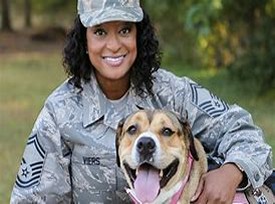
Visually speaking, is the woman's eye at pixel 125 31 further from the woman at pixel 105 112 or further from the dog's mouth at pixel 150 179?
the dog's mouth at pixel 150 179

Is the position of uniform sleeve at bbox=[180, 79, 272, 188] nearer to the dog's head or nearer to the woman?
the woman

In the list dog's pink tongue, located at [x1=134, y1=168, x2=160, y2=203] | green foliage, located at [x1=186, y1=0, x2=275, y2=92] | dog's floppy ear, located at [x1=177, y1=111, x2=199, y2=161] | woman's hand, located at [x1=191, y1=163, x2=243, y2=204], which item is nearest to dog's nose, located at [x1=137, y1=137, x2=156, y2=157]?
dog's pink tongue, located at [x1=134, y1=168, x2=160, y2=203]

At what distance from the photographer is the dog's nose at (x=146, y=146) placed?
339cm

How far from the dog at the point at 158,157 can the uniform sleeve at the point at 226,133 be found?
22 cm

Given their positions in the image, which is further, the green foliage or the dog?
the green foliage

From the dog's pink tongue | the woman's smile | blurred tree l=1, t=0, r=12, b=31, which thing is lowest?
the dog's pink tongue

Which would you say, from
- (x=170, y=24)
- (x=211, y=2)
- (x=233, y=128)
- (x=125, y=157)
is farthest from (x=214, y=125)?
(x=170, y=24)

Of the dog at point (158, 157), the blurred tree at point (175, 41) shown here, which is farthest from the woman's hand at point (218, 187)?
the blurred tree at point (175, 41)

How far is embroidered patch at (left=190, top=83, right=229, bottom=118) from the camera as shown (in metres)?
3.98

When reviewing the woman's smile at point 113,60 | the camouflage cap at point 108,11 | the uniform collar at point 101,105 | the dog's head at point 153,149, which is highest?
the camouflage cap at point 108,11

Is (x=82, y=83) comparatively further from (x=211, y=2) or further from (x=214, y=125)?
(x=211, y=2)

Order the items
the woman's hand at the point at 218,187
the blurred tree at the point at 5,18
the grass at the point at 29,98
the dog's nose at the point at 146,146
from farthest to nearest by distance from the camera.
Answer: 1. the blurred tree at the point at 5,18
2. the grass at the point at 29,98
3. the woman's hand at the point at 218,187
4. the dog's nose at the point at 146,146

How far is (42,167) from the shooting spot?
13.0ft

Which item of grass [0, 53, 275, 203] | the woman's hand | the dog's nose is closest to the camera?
the dog's nose
